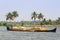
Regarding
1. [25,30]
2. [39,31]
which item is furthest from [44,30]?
[25,30]

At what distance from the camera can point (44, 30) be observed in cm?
14875

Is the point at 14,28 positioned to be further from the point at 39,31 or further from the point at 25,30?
the point at 39,31

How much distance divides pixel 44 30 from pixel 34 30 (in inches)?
225

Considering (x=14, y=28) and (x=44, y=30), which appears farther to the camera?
(x=14, y=28)

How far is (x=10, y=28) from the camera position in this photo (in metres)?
160

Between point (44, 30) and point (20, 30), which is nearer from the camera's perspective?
point (44, 30)

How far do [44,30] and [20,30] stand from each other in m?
16.1

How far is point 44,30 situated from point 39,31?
2596 mm

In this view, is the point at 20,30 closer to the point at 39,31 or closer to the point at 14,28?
the point at 14,28

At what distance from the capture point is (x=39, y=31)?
149 m

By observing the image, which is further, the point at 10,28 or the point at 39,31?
the point at 10,28

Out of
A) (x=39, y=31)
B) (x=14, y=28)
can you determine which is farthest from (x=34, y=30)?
(x=14, y=28)

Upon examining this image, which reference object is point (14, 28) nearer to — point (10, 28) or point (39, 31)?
point (10, 28)

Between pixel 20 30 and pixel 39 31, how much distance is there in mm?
13820
